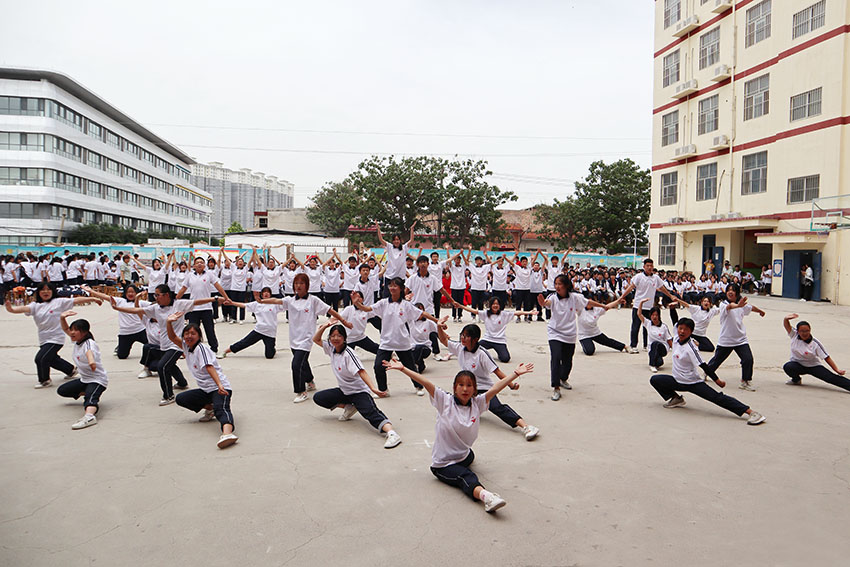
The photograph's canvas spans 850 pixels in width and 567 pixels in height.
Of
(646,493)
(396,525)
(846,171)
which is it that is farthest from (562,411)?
(846,171)

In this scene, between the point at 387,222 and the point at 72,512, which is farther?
the point at 387,222

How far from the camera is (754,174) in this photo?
914 inches

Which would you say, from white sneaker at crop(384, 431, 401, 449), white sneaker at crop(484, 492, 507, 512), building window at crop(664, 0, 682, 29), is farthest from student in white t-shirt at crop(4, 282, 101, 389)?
building window at crop(664, 0, 682, 29)

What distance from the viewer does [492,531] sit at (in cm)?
362

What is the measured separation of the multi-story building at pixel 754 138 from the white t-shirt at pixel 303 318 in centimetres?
1604

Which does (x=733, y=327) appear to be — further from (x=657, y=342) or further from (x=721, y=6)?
(x=721, y=6)

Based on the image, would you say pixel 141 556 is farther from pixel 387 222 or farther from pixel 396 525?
pixel 387 222

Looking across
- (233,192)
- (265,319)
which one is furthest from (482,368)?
(233,192)

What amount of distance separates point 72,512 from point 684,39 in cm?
3072

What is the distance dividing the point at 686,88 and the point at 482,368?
25418mm

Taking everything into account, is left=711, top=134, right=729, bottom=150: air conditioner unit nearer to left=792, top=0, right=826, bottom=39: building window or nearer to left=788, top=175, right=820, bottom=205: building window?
left=788, top=175, right=820, bottom=205: building window

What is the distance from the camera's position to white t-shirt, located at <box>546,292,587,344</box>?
284 inches

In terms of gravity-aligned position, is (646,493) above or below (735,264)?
below

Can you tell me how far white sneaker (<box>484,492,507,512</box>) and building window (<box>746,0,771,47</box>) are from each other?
1005 inches
